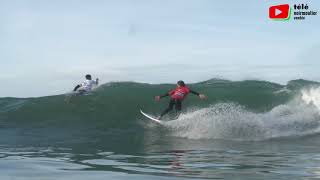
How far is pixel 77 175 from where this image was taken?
7574 mm

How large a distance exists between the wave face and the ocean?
4cm

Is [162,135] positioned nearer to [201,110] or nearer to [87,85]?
[201,110]

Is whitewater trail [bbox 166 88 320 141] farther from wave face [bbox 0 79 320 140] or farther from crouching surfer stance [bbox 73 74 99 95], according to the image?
crouching surfer stance [bbox 73 74 99 95]

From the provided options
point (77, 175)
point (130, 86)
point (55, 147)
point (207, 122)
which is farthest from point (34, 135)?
point (130, 86)

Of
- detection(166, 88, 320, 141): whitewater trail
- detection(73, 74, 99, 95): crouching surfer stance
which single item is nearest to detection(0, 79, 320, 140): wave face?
detection(166, 88, 320, 141): whitewater trail

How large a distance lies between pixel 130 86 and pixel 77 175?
2065 cm

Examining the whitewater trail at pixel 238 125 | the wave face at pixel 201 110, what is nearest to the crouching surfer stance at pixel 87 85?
the wave face at pixel 201 110

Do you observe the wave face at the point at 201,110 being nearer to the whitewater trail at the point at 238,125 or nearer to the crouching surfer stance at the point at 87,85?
the whitewater trail at the point at 238,125

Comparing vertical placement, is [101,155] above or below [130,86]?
below

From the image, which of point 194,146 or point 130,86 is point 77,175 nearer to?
point 194,146

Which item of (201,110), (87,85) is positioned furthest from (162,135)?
(87,85)

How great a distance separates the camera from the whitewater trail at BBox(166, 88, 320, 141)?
15359 millimetres

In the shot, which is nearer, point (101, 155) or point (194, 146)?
point (101, 155)

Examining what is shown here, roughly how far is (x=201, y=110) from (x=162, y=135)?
1804mm
